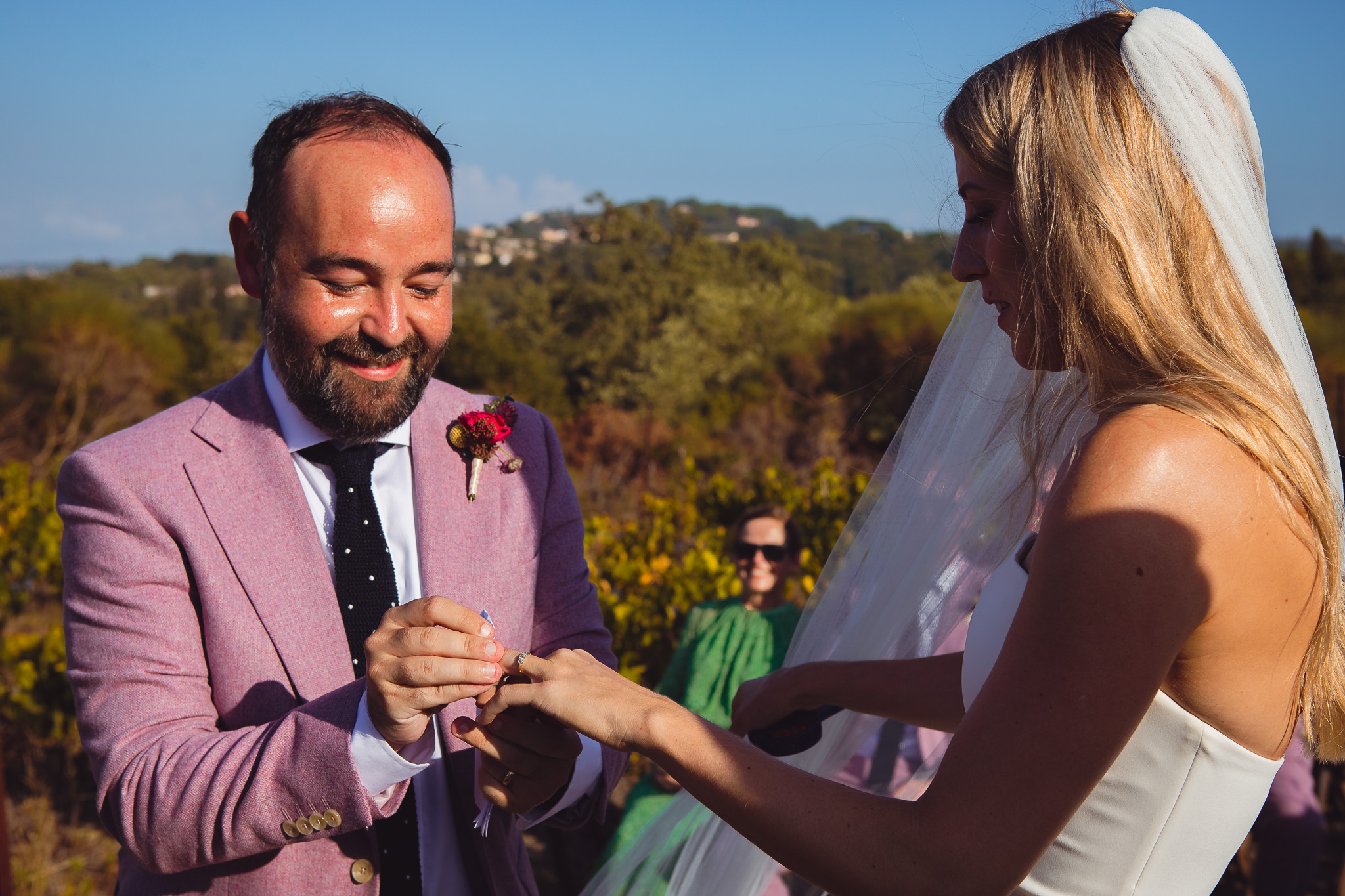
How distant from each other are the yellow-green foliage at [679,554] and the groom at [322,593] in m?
2.63

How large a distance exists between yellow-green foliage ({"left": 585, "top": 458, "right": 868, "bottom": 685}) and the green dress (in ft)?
1.32

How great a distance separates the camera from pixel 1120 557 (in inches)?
48.1

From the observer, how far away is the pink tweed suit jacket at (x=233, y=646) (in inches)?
59.5

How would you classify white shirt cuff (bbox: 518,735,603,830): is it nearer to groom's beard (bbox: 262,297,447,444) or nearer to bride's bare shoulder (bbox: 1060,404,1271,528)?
groom's beard (bbox: 262,297,447,444)

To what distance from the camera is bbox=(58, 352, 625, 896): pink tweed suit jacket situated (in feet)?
4.96

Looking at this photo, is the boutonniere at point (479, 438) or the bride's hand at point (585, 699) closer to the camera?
the bride's hand at point (585, 699)

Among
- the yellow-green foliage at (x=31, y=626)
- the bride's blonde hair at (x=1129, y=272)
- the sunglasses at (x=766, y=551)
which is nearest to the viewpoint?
the bride's blonde hair at (x=1129, y=272)

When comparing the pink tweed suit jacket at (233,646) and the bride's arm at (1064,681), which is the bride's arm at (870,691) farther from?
the bride's arm at (1064,681)

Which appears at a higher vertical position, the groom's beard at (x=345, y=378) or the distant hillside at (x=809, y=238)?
the distant hillside at (x=809, y=238)

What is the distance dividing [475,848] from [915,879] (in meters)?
1.00

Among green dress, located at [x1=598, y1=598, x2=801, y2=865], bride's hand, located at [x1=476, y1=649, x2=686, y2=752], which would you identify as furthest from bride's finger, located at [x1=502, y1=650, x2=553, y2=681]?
green dress, located at [x1=598, y1=598, x2=801, y2=865]

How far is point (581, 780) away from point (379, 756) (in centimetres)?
53

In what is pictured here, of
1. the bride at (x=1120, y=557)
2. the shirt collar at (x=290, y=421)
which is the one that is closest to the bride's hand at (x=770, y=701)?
the bride at (x=1120, y=557)

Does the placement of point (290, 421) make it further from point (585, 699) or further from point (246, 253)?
point (585, 699)
